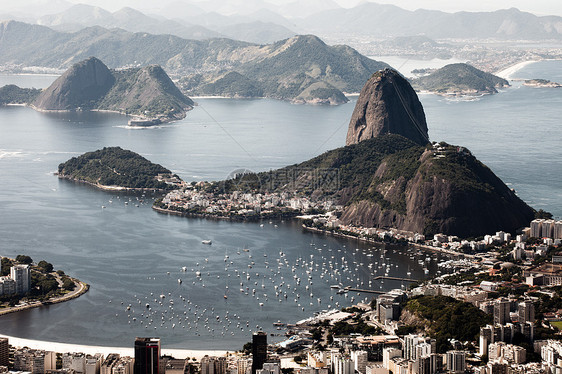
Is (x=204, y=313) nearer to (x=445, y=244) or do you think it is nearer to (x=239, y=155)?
(x=445, y=244)

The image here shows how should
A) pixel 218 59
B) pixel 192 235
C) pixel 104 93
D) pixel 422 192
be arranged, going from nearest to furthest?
pixel 192 235 < pixel 422 192 < pixel 104 93 < pixel 218 59

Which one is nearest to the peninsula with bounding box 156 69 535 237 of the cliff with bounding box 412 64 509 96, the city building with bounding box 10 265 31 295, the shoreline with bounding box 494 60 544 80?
the city building with bounding box 10 265 31 295

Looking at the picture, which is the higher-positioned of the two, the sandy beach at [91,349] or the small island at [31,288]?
the small island at [31,288]

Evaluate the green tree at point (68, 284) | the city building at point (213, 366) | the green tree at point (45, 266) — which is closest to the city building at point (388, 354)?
the city building at point (213, 366)

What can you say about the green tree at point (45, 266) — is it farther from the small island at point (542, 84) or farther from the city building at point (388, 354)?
the small island at point (542, 84)

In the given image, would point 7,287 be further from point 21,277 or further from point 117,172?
point 117,172

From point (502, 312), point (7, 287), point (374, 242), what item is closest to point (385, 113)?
point (374, 242)

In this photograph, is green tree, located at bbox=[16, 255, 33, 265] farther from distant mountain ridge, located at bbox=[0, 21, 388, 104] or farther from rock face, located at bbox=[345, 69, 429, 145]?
distant mountain ridge, located at bbox=[0, 21, 388, 104]
